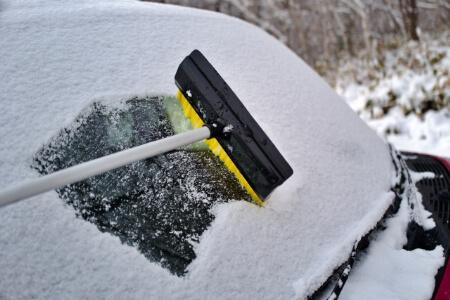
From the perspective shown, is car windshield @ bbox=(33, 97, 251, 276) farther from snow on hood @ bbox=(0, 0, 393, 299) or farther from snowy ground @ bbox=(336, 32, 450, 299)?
snowy ground @ bbox=(336, 32, 450, 299)

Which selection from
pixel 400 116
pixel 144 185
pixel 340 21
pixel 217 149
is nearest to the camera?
pixel 144 185

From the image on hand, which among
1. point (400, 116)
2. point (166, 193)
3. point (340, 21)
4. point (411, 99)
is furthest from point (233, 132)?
point (340, 21)

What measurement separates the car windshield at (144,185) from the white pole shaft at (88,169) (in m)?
0.13

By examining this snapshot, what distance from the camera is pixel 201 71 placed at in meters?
1.18

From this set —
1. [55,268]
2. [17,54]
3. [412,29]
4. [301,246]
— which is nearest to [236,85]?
[301,246]

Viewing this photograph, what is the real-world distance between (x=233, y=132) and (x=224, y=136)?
0.03 metres

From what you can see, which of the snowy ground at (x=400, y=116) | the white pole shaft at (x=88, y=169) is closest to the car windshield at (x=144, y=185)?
the white pole shaft at (x=88, y=169)

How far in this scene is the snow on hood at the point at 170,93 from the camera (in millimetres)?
855

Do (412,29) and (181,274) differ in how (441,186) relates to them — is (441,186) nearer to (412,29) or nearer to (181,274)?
(181,274)

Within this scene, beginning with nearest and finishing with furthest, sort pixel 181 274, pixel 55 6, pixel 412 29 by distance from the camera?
pixel 181 274 → pixel 55 6 → pixel 412 29

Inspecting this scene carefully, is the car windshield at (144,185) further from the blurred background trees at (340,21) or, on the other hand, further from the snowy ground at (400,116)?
the blurred background trees at (340,21)

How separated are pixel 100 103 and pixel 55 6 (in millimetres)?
564

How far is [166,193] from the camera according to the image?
40.8 inches

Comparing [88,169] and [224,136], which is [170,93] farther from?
[88,169]
